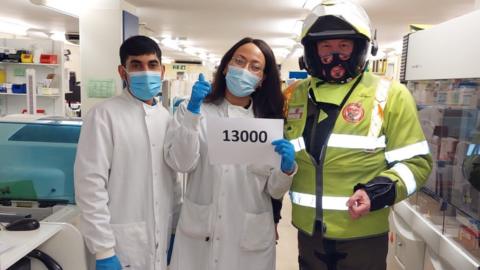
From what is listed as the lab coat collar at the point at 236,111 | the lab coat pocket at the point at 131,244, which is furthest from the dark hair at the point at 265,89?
the lab coat pocket at the point at 131,244

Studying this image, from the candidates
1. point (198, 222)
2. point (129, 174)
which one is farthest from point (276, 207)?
point (129, 174)

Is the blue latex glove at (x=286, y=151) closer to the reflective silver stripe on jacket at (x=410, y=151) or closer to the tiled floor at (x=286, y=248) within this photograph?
the reflective silver stripe on jacket at (x=410, y=151)

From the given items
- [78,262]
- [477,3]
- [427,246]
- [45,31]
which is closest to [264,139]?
[78,262]

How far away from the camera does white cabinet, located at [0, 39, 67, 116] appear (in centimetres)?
743

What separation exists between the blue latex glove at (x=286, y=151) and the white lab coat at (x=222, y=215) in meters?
0.17

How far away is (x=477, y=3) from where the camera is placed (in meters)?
2.76

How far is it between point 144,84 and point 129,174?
447mm

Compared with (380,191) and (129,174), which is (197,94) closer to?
(129,174)

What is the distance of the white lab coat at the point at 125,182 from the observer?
1.77 meters

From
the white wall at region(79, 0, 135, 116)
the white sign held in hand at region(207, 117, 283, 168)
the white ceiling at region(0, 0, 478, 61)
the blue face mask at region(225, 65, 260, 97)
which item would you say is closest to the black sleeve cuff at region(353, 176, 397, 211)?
the white sign held in hand at region(207, 117, 283, 168)

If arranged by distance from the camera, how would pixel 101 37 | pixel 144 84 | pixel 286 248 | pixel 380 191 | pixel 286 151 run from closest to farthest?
1. pixel 380 191
2. pixel 286 151
3. pixel 144 84
4. pixel 286 248
5. pixel 101 37

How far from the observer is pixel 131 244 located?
6.22ft

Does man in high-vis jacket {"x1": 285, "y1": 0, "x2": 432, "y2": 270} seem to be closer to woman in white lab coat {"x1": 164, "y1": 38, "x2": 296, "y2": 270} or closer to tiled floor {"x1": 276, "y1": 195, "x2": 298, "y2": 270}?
woman in white lab coat {"x1": 164, "y1": 38, "x2": 296, "y2": 270}

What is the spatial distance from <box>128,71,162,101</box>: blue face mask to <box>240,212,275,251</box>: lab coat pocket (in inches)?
30.3
